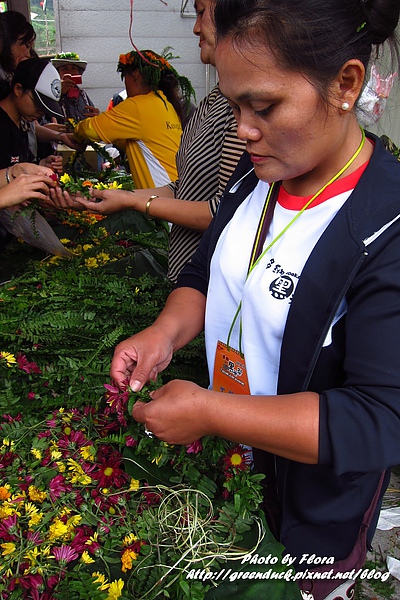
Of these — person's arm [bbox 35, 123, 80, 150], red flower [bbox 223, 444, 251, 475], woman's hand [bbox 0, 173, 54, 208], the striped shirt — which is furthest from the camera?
person's arm [bbox 35, 123, 80, 150]

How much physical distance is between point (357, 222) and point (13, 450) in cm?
88

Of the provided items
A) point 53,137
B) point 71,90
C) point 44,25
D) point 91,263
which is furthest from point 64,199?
point 44,25

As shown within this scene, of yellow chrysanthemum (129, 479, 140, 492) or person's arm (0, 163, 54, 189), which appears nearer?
yellow chrysanthemum (129, 479, 140, 492)

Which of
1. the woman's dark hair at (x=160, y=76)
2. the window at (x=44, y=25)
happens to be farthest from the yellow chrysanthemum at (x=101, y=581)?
the window at (x=44, y=25)

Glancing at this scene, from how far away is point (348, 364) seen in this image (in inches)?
33.7

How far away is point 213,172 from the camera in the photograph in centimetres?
174

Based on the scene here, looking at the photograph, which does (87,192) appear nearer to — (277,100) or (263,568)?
(277,100)

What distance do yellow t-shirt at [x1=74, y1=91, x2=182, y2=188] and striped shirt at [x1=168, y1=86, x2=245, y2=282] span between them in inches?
52.8

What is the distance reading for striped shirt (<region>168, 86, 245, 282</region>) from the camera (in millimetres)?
1576

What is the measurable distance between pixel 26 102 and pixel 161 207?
1.61m

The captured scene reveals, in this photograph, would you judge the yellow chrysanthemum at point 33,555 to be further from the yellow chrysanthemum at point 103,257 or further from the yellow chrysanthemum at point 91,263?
the yellow chrysanthemum at point 103,257

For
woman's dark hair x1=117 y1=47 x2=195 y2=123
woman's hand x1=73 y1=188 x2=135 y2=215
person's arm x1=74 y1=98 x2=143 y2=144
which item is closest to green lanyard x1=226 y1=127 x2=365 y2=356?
woman's hand x1=73 y1=188 x2=135 y2=215

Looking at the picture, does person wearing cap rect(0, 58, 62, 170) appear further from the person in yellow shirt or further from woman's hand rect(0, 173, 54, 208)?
woman's hand rect(0, 173, 54, 208)

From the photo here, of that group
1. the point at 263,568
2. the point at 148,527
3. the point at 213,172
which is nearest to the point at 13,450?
the point at 148,527
